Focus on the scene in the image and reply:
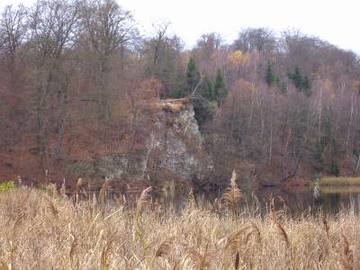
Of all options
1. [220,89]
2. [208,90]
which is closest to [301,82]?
[220,89]

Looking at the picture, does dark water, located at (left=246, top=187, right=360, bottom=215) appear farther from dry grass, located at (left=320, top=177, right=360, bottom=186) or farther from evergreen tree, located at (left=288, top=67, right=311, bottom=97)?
evergreen tree, located at (left=288, top=67, right=311, bottom=97)

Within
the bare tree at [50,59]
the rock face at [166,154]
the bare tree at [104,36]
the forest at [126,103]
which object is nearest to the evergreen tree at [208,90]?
the forest at [126,103]

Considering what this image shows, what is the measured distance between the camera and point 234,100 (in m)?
50.0

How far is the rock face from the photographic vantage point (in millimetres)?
38453

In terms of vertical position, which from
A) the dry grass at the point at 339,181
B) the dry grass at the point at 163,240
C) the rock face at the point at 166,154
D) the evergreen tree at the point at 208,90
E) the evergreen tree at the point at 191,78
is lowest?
the dry grass at the point at 339,181

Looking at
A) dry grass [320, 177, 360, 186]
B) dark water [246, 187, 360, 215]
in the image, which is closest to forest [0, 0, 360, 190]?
dry grass [320, 177, 360, 186]

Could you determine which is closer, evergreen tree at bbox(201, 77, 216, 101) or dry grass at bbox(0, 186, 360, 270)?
dry grass at bbox(0, 186, 360, 270)

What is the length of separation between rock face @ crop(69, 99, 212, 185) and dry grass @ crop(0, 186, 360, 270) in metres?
28.5

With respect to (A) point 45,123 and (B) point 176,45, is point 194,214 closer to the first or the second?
(A) point 45,123

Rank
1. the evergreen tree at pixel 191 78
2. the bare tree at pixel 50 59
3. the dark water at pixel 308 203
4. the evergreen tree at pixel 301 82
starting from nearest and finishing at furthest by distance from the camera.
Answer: the dark water at pixel 308 203 < the bare tree at pixel 50 59 < the evergreen tree at pixel 191 78 < the evergreen tree at pixel 301 82

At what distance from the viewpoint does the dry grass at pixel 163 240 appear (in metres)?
4.76

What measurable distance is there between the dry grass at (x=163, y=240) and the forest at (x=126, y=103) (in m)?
25.1

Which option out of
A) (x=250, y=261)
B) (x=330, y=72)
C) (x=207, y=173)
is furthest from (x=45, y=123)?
(x=330, y=72)

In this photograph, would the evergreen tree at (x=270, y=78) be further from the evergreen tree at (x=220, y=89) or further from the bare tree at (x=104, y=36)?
the bare tree at (x=104, y=36)
